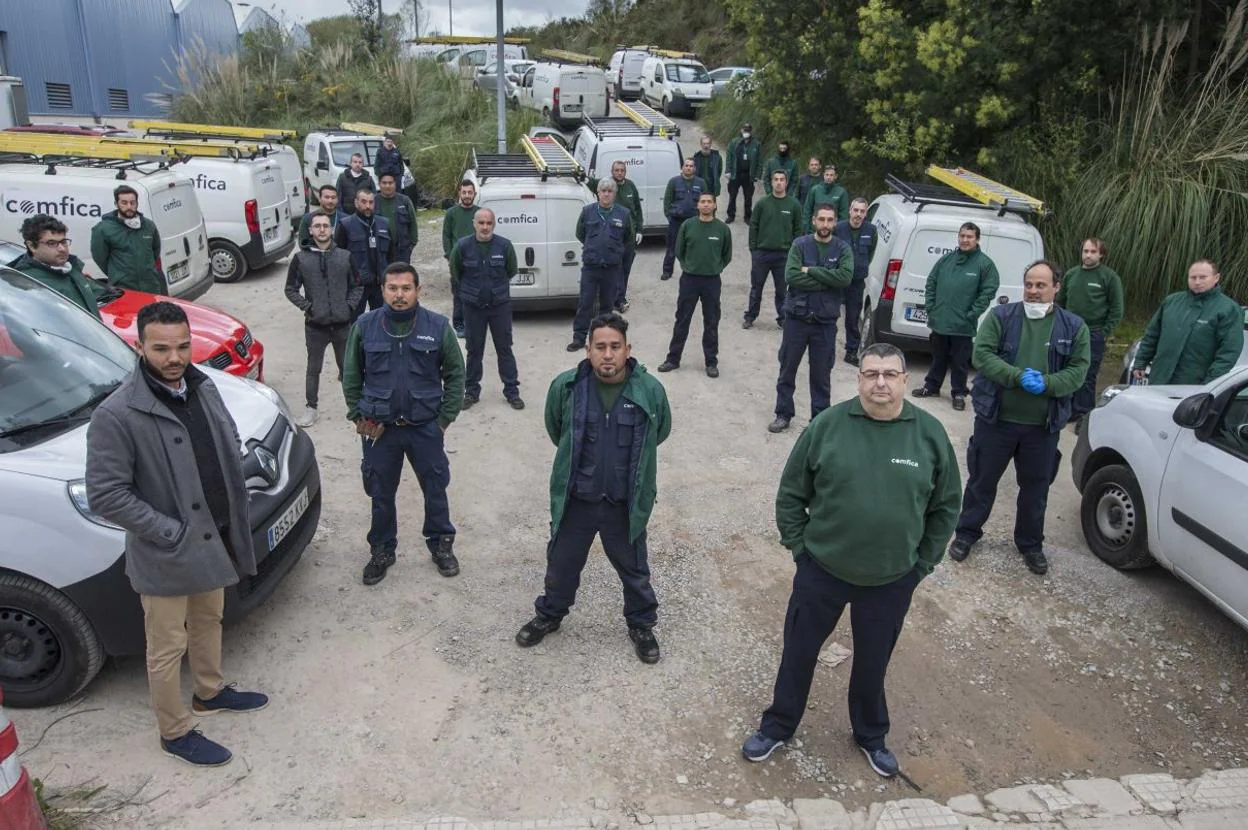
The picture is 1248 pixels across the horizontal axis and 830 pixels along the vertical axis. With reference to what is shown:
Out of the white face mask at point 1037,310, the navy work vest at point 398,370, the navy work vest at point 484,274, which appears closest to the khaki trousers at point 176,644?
the navy work vest at point 398,370

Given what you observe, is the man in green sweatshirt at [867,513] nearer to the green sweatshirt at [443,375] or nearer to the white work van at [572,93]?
the green sweatshirt at [443,375]

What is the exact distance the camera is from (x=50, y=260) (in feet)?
20.0

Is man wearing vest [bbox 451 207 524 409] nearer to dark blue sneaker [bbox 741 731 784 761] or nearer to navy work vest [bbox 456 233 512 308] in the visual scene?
navy work vest [bbox 456 233 512 308]

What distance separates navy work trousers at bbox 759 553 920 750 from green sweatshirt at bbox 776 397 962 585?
9cm

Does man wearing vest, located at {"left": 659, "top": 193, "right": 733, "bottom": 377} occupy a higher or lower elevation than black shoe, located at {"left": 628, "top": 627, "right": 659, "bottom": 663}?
higher

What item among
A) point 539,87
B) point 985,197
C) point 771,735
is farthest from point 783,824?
point 539,87

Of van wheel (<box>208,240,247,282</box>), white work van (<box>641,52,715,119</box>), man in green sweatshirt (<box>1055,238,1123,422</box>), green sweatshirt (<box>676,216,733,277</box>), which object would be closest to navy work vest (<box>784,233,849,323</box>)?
green sweatshirt (<box>676,216,733,277</box>)

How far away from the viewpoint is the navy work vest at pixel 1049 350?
5410mm

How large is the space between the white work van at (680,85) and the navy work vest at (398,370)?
2187cm

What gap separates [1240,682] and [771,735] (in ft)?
8.70

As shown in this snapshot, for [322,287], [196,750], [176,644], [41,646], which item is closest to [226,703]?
[196,750]

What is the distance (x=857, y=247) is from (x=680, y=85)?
742 inches

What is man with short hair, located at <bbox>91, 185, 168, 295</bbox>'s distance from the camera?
306 inches

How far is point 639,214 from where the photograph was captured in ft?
37.4
